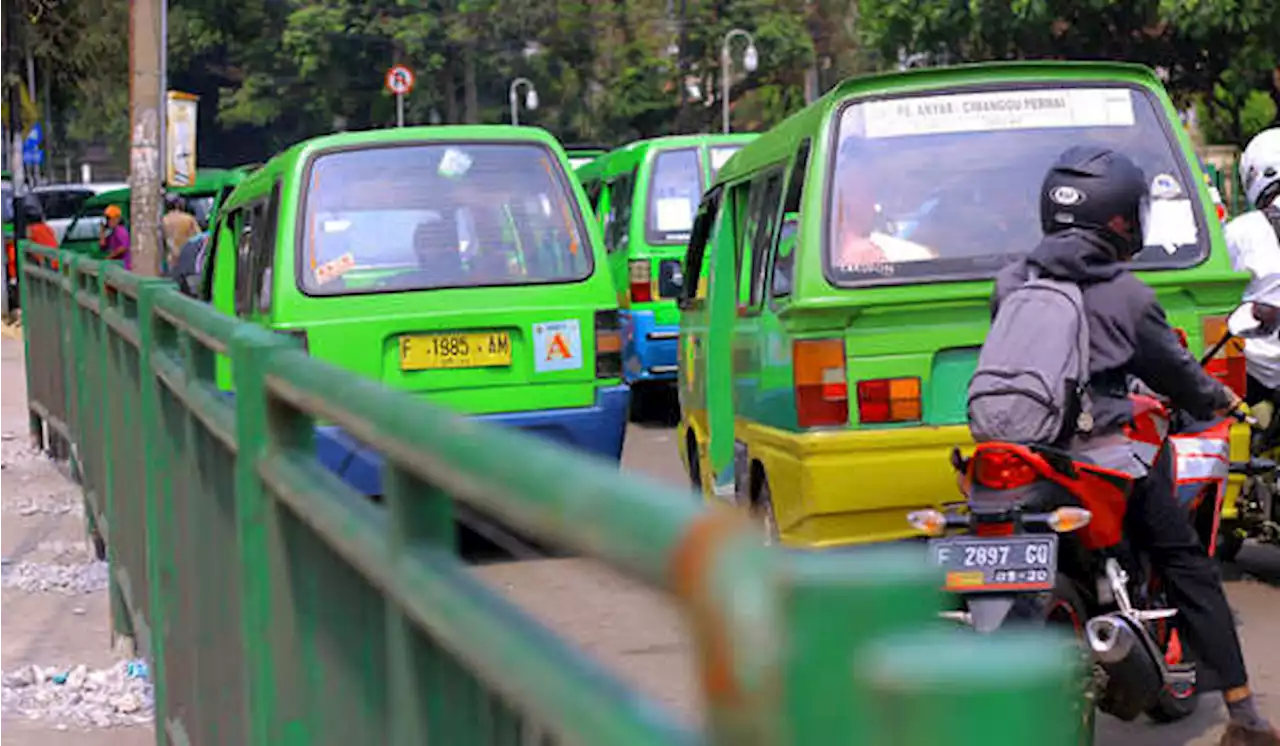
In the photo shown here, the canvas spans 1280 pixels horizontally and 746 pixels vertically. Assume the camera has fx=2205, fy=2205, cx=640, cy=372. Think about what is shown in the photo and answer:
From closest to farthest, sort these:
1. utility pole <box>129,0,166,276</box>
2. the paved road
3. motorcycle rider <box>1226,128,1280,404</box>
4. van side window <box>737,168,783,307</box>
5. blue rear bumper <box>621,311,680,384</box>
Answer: the paved road → motorcycle rider <box>1226,128,1280,404</box> → van side window <box>737,168,783,307</box> → blue rear bumper <box>621,311,680,384</box> → utility pole <box>129,0,166,276</box>

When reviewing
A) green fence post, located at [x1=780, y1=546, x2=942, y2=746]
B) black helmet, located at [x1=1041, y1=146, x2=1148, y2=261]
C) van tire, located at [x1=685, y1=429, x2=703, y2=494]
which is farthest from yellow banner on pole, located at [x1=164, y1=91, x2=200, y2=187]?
green fence post, located at [x1=780, y1=546, x2=942, y2=746]

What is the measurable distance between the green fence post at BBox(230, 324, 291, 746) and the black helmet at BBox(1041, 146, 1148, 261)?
2759 millimetres

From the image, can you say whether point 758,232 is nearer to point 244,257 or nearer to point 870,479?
point 870,479

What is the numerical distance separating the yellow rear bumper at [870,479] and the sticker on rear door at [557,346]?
2.53m

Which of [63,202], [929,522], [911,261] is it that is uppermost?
[911,261]

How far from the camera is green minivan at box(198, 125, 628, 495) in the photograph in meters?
8.97

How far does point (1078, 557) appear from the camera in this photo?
Answer: 208 inches

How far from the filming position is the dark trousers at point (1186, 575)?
5242mm

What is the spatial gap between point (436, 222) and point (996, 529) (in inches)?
182

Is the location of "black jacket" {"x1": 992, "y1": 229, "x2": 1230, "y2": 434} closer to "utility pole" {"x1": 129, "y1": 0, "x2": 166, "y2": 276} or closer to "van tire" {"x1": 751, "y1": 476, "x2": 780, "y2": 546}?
"van tire" {"x1": 751, "y1": 476, "x2": 780, "y2": 546}

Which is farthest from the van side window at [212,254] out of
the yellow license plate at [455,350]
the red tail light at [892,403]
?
the red tail light at [892,403]

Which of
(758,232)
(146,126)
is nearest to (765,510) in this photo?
(758,232)

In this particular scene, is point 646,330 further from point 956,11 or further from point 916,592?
point 956,11

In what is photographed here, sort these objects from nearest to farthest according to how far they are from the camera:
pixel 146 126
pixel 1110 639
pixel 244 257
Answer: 1. pixel 1110 639
2. pixel 244 257
3. pixel 146 126
